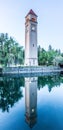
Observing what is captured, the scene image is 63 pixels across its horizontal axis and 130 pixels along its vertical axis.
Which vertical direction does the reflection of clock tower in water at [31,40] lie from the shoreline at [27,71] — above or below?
above

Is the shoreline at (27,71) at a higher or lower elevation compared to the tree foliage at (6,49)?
lower

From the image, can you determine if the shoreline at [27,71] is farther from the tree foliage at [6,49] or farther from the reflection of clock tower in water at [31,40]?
the tree foliage at [6,49]

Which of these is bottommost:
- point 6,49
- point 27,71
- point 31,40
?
point 27,71

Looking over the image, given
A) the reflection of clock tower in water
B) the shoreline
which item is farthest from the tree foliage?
the shoreline

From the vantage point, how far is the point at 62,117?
256 inches

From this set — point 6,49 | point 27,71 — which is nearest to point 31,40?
point 6,49

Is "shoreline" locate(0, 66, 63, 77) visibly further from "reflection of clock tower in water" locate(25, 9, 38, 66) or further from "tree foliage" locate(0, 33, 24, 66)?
"tree foliage" locate(0, 33, 24, 66)

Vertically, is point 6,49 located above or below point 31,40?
below

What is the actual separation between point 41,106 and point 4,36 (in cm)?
2902

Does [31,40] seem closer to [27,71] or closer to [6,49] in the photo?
[6,49]

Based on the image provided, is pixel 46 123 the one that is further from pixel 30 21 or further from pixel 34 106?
pixel 30 21

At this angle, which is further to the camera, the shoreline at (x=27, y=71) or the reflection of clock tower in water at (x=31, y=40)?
the reflection of clock tower in water at (x=31, y=40)

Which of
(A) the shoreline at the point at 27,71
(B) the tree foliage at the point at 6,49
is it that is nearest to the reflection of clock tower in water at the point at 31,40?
(B) the tree foliage at the point at 6,49

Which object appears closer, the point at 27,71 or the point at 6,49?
the point at 27,71
